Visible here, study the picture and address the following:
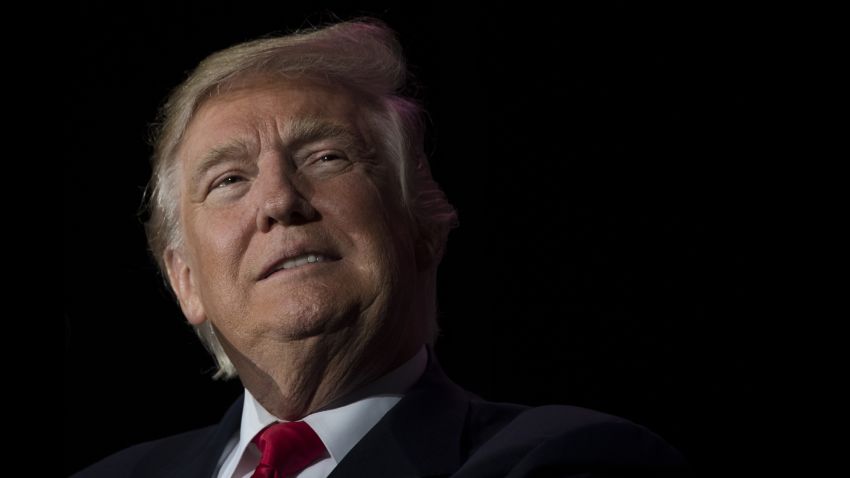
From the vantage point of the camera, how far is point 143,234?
314 cm

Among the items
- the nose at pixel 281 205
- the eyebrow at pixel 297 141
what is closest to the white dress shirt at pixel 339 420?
the nose at pixel 281 205

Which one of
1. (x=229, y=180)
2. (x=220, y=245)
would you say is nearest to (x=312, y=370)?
(x=220, y=245)

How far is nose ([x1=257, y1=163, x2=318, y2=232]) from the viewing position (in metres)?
2.12

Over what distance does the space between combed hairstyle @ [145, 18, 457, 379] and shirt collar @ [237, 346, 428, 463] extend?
0.80 ft

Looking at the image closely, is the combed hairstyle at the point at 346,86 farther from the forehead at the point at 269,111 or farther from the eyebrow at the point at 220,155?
the eyebrow at the point at 220,155

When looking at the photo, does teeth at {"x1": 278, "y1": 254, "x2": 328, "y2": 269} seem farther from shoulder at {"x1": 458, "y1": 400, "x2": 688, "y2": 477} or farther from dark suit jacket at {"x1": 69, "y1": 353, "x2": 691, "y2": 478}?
shoulder at {"x1": 458, "y1": 400, "x2": 688, "y2": 477}

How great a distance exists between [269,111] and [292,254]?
1.17 ft

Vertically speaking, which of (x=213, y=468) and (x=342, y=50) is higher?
(x=342, y=50)

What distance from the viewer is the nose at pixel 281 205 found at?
212 centimetres

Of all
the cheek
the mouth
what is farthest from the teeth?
the cheek

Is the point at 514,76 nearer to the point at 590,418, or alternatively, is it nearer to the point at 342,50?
the point at 342,50

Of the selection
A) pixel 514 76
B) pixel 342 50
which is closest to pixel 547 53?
pixel 514 76

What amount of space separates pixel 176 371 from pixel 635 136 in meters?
1.50

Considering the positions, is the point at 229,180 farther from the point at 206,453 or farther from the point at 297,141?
the point at 206,453
